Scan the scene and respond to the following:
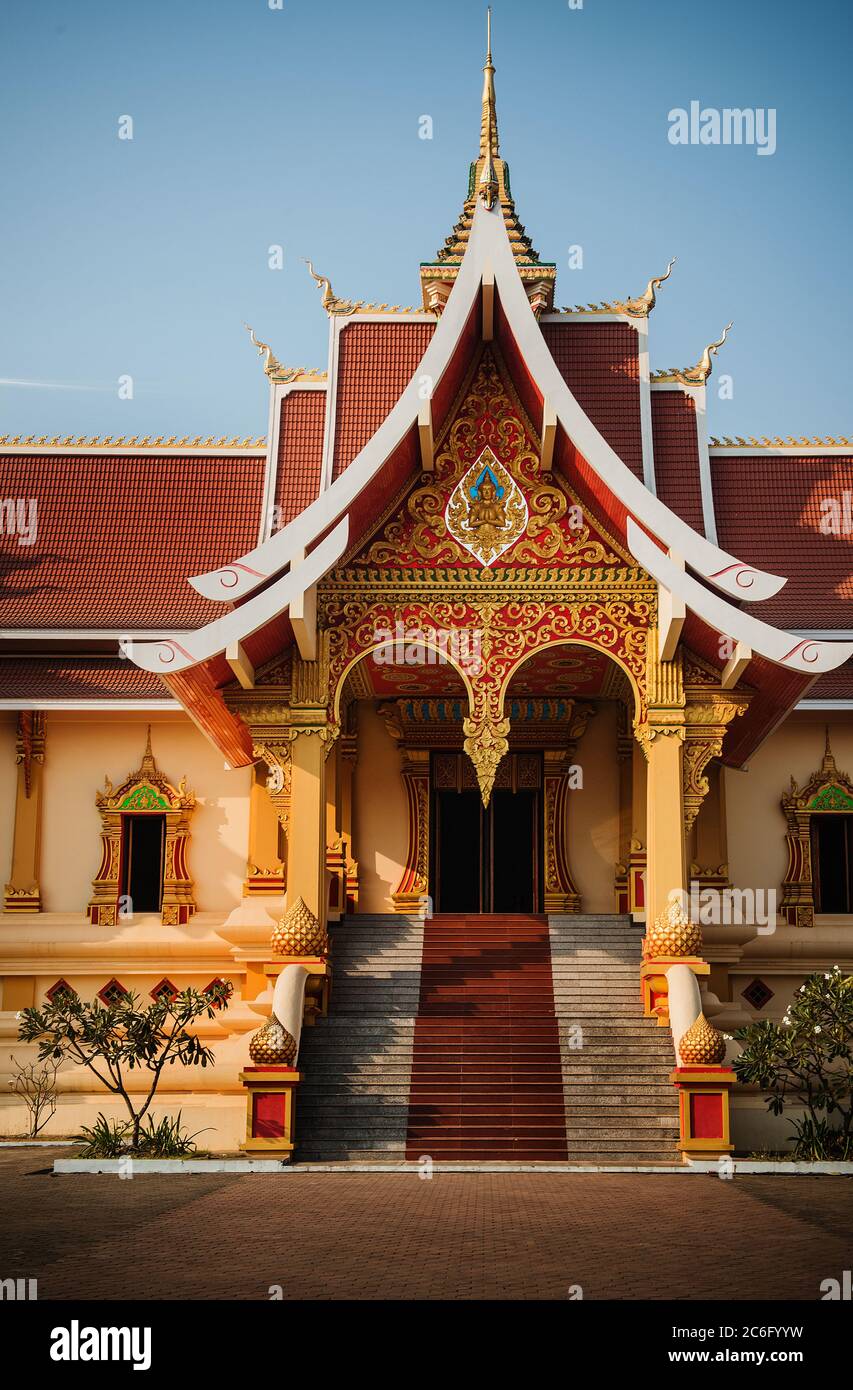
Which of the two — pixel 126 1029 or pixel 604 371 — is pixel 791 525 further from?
pixel 126 1029

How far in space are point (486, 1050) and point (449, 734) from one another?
462 centimetres

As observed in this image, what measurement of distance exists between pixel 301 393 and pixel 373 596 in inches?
177

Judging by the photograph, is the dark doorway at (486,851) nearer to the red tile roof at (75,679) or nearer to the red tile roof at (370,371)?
the red tile roof at (75,679)

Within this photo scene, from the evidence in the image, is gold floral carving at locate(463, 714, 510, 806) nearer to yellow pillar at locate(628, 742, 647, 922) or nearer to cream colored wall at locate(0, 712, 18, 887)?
yellow pillar at locate(628, 742, 647, 922)

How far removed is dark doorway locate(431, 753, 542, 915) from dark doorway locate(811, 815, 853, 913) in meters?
3.21

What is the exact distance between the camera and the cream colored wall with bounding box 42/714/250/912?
54.4ft

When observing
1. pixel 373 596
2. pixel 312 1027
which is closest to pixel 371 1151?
pixel 312 1027

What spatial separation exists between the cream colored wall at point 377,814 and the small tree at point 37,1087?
3.79 meters

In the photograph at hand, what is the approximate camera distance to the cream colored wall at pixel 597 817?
1739cm

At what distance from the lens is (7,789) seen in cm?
1673

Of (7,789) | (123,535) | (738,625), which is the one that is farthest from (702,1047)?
(123,535)

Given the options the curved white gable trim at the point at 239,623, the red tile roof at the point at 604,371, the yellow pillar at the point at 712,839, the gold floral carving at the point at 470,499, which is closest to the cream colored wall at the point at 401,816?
the yellow pillar at the point at 712,839

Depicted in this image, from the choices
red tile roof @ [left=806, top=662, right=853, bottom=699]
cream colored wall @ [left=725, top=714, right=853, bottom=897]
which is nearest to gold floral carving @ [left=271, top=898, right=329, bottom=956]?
cream colored wall @ [left=725, top=714, right=853, bottom=897]
